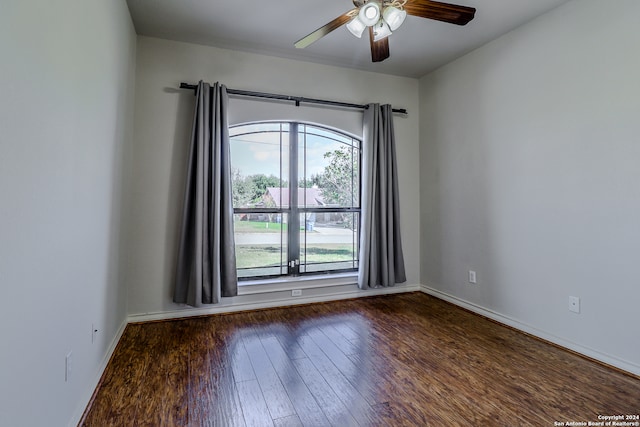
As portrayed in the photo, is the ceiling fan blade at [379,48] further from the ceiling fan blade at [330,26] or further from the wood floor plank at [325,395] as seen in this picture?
the wood floor plank at [325,395]

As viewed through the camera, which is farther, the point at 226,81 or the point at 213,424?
the point at 226,81

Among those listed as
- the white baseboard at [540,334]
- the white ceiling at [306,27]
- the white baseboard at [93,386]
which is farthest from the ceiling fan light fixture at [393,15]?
the white baseboard at [93,386]

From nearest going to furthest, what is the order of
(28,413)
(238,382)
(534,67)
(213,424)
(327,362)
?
(28,413), (213,424), (238,382), (327,362), (534,67)

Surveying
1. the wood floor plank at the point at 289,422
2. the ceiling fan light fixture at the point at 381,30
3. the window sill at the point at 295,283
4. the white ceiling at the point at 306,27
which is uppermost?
the white ceiling at the point at 306,27

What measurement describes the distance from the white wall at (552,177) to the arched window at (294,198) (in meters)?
1.15

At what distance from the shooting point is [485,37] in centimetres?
303

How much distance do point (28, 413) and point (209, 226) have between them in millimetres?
2005

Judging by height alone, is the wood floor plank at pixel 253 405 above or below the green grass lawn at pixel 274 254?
below

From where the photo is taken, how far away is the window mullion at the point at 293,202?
11.8ft

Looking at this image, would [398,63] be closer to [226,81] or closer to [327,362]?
[226,81]

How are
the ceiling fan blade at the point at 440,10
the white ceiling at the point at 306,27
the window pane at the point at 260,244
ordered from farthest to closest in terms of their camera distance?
1. the window pane at the point at 260,244
2. the white ceiling at the point at 306,27
3. the ceiling fan blade at the point at 440,10

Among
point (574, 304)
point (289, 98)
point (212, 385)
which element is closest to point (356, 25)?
point (289, 98)

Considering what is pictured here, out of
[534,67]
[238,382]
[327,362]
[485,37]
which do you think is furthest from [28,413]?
[485,37]

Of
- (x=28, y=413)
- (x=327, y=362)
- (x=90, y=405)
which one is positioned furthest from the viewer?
(x=327, y=362)
